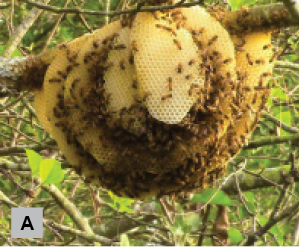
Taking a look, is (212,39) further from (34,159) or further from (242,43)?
(34,159)

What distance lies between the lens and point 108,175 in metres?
1.30

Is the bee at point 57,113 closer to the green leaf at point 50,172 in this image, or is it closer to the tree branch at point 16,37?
the green leaf at point 50,172

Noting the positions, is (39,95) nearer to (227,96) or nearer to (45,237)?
(227,96)

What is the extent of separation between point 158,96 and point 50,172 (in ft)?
2.36

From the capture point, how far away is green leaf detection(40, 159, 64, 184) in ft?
5.61

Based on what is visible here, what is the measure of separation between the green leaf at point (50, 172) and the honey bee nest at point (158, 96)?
404 millimetres

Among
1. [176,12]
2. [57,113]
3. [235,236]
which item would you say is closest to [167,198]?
[235,236]

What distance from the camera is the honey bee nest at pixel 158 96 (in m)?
1.16

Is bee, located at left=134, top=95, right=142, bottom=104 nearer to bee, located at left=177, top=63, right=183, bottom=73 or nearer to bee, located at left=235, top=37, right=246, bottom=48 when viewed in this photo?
bee, located at left=177, top=63, right=183, bottom=73

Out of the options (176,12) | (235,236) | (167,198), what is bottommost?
(235,236)

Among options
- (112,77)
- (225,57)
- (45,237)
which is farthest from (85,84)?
(45,237)

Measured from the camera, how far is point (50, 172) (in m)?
1.72

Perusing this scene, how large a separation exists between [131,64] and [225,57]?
0.23 metres

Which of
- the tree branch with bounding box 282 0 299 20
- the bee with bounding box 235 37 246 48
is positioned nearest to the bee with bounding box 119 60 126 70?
the bee with bounding box 235 37 246 48
